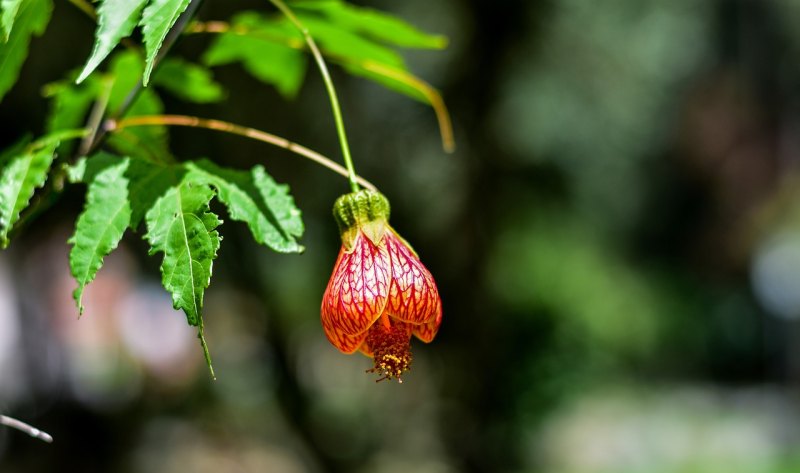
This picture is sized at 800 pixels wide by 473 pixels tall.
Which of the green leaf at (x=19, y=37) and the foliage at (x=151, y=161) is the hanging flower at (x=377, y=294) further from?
the green leaf at (x=19, y=37)

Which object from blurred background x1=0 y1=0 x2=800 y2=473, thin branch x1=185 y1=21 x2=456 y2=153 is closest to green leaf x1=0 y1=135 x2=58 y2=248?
thin branch x1=185 y1=21 x2=456 y2=153

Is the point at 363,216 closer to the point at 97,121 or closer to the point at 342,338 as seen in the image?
the point at 342,338

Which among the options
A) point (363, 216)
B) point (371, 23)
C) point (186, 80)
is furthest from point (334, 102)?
point (186, 80)

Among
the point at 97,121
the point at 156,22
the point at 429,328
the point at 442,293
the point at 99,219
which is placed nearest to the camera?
the point at 156,22

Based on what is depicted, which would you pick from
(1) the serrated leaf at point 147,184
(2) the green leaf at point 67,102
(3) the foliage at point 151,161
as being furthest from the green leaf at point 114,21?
(2) the green leaf at point 67,102

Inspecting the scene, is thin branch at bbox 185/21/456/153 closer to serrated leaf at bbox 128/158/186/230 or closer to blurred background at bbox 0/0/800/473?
serrated leaf at bbox 128/158/186/230

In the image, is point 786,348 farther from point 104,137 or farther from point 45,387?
Result: point 104,137
